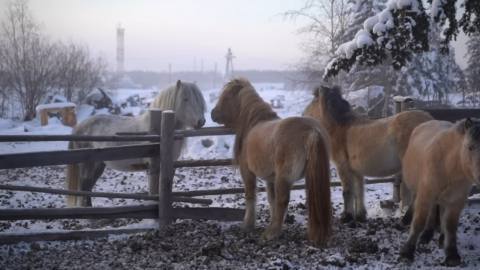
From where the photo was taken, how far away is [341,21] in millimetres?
27719

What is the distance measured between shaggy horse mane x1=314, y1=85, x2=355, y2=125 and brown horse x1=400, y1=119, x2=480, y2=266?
1.84 meters

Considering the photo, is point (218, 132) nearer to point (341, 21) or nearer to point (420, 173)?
point (420, 173)

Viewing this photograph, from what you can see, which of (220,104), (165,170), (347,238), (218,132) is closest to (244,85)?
(220,104)

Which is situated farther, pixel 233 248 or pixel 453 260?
pixel 233 248

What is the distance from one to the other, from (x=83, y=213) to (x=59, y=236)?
392 millimetres

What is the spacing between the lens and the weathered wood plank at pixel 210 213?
644cm

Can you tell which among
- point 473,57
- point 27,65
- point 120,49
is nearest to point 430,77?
point 473,57

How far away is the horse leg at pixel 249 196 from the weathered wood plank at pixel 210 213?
525 mm

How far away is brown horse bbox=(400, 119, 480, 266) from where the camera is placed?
4.08 meters

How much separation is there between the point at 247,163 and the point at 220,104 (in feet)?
3.25

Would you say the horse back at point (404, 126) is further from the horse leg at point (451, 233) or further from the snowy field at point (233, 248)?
the horse leg at point (451, 233)

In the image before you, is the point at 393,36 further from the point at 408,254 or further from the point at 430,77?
the point at 430,77

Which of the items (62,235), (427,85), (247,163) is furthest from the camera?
(427,85)

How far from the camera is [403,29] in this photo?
701cm
